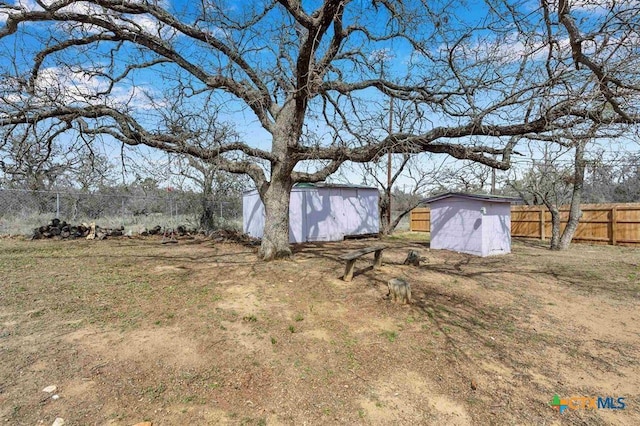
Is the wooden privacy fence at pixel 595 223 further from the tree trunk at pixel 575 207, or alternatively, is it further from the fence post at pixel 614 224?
the tree trunk at pixel 575 207

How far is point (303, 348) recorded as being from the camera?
3291mm

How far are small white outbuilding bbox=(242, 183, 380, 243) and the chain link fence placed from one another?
200cm

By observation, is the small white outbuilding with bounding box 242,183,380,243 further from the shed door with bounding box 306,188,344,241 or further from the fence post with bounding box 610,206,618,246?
the fence post with bounding box 610,206,618,246

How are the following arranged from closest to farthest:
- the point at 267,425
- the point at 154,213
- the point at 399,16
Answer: the point at 267,425
the point at 399,16
the point at 154,213

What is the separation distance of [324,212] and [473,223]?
18.2 feet

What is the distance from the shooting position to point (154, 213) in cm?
1430

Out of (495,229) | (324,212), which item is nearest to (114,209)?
(324,212)

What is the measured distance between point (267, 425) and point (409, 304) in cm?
288

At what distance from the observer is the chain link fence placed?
37.1ft

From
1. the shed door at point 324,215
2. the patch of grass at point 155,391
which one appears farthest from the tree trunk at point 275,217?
the shed door at point 324,215

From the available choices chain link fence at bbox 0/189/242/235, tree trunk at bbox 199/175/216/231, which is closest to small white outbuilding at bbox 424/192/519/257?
tree trunk at bbox 199/175/216/231

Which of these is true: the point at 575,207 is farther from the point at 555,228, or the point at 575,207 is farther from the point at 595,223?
the point at 595,223

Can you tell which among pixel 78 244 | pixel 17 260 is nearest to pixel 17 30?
pixel 17 260

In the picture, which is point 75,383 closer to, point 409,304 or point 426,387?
point 426,387
